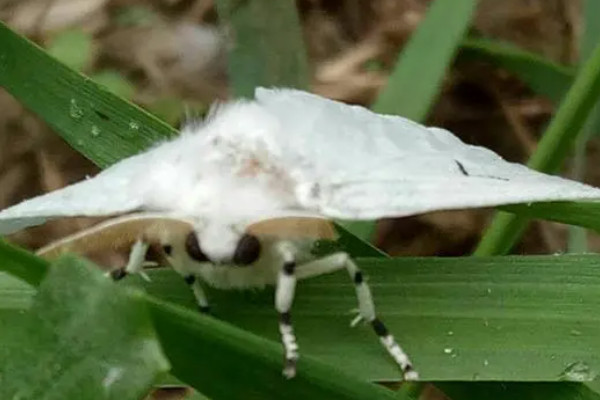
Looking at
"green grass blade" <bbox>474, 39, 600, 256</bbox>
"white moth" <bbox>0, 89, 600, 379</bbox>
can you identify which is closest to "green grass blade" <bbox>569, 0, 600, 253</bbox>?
"green grass blade" <bbox>474, 39, 600, 256</bbox>

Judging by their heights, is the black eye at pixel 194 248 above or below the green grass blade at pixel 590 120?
below

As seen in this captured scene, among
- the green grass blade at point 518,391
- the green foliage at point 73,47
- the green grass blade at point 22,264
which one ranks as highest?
the green foliage at point 73,47

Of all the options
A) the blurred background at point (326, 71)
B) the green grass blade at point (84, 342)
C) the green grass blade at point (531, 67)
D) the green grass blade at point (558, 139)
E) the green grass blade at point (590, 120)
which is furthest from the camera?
the blurred background at point (326, 71)

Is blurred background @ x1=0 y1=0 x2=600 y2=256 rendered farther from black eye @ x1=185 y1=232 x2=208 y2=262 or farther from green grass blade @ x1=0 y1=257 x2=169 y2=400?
green grass blade @ x1=0 y1=257 x2=169 y2=400

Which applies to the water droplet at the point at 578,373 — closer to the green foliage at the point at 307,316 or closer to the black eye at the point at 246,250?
the green foliage at the point at 307,316

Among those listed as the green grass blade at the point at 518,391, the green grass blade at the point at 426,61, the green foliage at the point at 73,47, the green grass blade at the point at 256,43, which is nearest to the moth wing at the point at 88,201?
the green grass blade at the point at 518,391

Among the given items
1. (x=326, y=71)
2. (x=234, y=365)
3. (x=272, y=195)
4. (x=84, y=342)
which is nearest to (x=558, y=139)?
(x=272, y=195)
